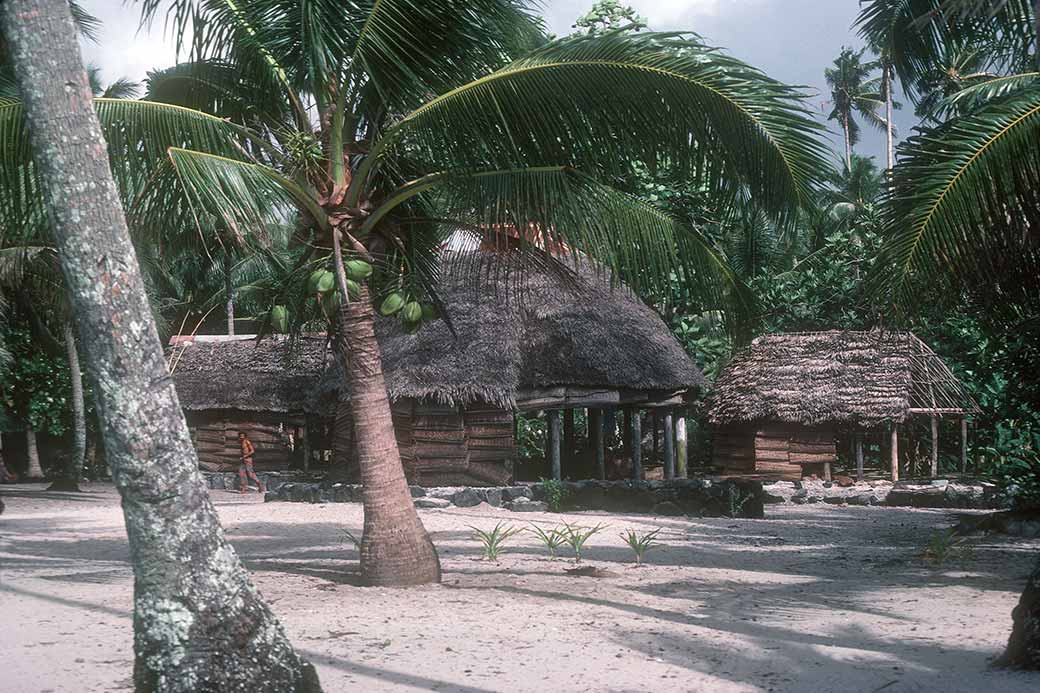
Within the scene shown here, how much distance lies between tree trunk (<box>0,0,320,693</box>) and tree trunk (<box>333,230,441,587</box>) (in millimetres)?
3583

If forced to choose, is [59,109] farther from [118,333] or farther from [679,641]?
[679,641]

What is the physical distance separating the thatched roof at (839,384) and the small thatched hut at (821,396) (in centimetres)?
2

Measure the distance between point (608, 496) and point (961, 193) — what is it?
10.3 meters

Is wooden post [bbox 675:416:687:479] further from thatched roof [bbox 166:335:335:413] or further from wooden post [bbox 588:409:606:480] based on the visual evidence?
thatched roof [bbox 166:335:335:413]

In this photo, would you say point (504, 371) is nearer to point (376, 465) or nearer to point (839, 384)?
point (839, 384)

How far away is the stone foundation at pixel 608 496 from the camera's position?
15383 mm

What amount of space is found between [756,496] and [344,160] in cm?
942

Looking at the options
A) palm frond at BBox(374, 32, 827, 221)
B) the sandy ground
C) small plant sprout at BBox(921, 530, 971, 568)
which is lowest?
the sandy ground

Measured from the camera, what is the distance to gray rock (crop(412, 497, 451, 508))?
627 inches

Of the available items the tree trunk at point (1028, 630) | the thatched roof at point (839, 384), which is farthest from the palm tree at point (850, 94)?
the tree trunk at point (1028, 630)

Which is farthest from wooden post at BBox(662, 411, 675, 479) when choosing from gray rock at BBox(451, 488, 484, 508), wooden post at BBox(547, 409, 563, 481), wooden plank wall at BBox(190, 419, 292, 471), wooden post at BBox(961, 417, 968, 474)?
wooden plank wall at BBox(190, 419, 292, 471)

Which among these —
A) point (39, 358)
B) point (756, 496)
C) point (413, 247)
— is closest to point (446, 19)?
point (413, 247)

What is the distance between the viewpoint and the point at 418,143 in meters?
8.00

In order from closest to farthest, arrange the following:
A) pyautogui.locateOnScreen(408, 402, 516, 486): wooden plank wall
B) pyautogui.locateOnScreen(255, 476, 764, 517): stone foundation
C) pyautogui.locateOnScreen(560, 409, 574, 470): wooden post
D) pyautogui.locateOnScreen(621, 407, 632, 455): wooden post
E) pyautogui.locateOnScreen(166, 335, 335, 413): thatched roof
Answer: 1. pyautogui.locateOnScreen(255, 476, 764, 517): stone foundation
2. pyautogui.locateOnScreen(408, 402, 516, 486): wooden plank wall
3. pyautogui.locateOnScreen(621, 407, 632, 455): wooden post
4. pyautogui.locateOnScreen(560, 409, 574, 470): wooden post
5. pyautogui.locateOnScreen(166, 335, 335, 413): thatched roof
